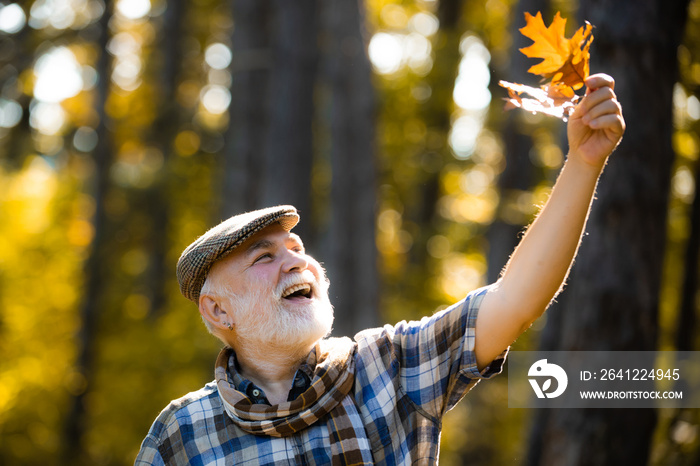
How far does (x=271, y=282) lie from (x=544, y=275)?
3.04 ft

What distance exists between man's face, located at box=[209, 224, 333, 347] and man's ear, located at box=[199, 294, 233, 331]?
34 mm

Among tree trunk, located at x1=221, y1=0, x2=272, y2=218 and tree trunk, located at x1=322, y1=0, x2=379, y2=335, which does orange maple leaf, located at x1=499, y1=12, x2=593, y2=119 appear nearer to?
tree trunk, located at x1=322, y1=0, x2=379, y2=335

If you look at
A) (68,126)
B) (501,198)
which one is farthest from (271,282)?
(68,126)

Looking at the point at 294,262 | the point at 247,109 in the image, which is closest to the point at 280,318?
the point at 294,262

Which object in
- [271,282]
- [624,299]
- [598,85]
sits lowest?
[624,299]

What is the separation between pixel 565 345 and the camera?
4.74 meters

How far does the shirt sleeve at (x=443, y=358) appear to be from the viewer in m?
2.32

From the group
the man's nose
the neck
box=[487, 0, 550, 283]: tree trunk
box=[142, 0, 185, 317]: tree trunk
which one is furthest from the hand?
box=[142, 0, 185, 317]: tree trunk

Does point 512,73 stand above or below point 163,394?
above

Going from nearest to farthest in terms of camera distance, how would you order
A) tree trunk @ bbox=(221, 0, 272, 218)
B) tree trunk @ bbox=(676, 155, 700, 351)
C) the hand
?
1. the hand
2. tree trunk @ bbox=(676, 155, 700, 351)
3. tree trunk @ bbox=(221, 0, 272, 218)

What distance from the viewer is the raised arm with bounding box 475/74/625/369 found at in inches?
82.7

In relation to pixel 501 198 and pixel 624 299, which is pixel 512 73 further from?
pixel 624 299

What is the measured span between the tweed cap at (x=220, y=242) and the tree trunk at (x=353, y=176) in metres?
6.44

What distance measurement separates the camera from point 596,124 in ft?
6.77
